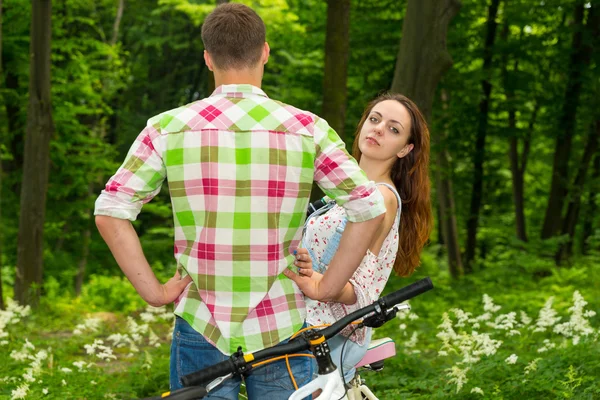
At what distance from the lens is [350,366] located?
335 centimetres

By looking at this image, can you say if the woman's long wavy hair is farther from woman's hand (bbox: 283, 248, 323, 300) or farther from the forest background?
the forest background

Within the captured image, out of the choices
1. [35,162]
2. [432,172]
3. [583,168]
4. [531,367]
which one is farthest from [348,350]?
[583,168]

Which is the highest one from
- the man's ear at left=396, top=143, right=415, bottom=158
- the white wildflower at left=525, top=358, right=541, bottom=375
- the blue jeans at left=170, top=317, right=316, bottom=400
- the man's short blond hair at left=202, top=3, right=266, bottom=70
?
the man's short blond hair at left=202, top=3, right=266, bottom=70

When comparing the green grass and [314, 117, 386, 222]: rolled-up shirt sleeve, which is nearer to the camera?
[314, 117, 386, 222]: rolled-up shirt sleeve

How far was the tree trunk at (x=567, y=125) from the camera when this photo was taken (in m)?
A: 17.2

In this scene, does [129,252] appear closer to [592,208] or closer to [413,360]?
[413,360]

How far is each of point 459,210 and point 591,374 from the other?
15.8 meters

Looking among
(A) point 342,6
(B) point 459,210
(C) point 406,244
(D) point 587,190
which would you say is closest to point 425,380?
(C) point 406,244

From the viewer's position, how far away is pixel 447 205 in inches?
727

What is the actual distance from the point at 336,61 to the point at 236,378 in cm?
829

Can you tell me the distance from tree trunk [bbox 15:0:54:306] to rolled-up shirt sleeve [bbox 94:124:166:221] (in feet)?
30.4

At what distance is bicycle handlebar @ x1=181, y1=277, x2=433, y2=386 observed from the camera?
2.37 meters

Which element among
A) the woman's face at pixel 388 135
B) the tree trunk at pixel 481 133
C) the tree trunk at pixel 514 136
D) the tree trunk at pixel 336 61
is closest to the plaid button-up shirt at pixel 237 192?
the woman's face at pixel 388 135

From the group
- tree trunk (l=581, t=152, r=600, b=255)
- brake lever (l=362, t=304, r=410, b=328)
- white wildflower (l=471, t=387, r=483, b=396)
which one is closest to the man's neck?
brake lever (l=362, t=304, r=410, b=328)
